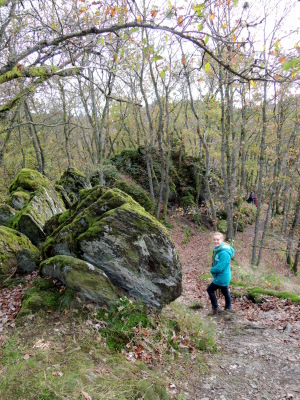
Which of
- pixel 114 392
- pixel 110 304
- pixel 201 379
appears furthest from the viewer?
pixel 110 304

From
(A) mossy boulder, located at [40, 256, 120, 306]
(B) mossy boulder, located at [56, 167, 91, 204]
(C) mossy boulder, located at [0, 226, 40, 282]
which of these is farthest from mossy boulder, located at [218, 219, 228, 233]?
(A) mossy boulder, located at [40, 256, 120, 306]

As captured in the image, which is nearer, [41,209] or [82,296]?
[82,296]

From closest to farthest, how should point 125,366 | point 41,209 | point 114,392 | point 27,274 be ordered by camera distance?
point 114,392
point 125,366
point 27,274
point 41,209

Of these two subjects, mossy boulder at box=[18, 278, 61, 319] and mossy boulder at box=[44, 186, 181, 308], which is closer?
mossy boulder at box=[18, 278, 61, 319]

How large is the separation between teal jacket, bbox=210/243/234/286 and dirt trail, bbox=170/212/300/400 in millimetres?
1046

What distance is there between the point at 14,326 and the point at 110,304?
1.70m

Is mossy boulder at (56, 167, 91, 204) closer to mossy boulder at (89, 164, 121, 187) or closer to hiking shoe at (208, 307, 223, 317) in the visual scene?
mossy boulder at (89, 164, 121, 187)

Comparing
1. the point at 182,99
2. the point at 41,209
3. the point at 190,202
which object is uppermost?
the point at 182,99

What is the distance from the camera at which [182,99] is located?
2259 cm

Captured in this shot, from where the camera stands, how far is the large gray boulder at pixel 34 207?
801 cm

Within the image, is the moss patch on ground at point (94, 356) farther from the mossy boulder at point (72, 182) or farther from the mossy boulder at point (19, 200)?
the mossy boulder at point (72, 182)

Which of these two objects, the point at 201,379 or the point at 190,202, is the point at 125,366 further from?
the point at 190,202

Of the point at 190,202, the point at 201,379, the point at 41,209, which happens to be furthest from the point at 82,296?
the point at 190,202

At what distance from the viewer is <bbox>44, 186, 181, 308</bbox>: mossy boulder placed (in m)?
5.51
